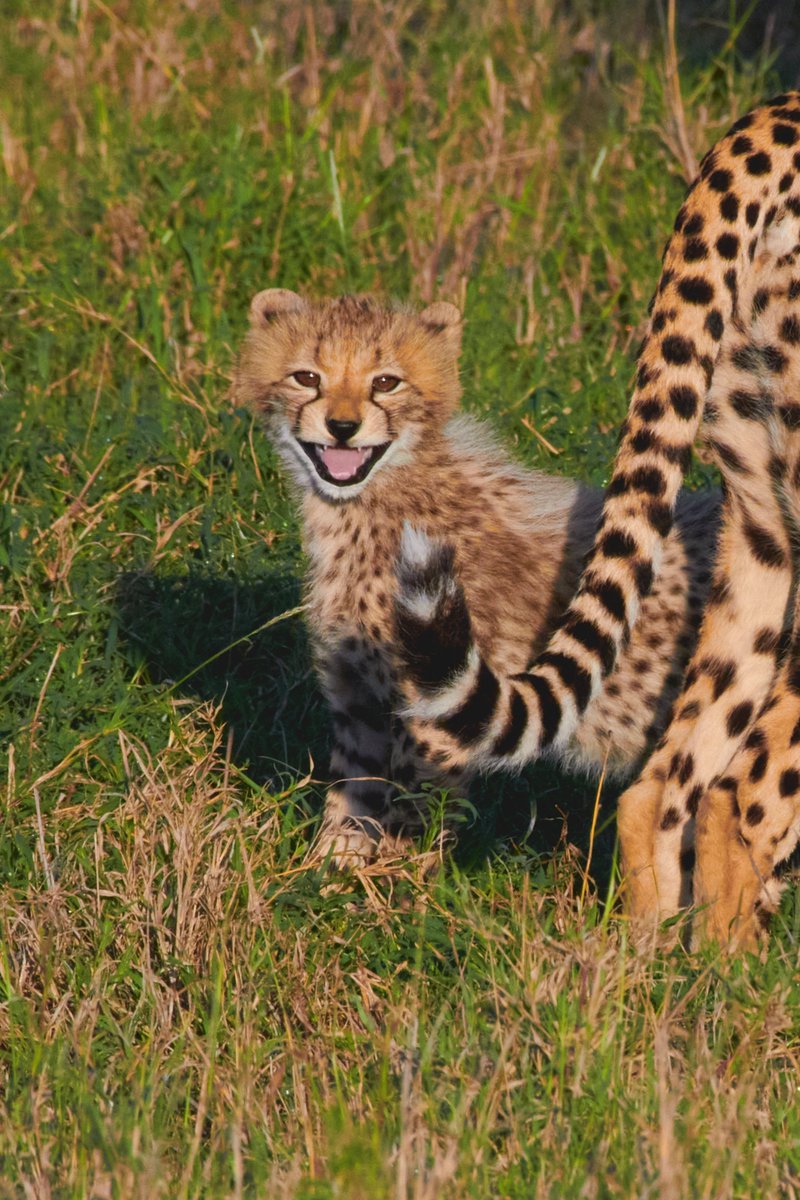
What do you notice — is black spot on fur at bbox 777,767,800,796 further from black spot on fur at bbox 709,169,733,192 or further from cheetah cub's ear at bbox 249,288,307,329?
cheetah cub's ear at bbox 249,288,307,329

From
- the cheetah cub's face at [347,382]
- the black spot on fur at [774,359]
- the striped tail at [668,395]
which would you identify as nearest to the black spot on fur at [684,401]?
the striped tail at [668,395]

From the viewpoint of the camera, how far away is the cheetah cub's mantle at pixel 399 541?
3.58m

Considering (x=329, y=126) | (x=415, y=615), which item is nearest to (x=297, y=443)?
(x=415, y=615)

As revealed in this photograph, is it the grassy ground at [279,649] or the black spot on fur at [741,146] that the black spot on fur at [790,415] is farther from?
the grassy ground at [279,649]

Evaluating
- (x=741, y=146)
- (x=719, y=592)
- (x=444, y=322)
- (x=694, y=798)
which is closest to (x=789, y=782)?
(x=694, y=798)

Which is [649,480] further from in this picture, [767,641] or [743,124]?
[743,124]

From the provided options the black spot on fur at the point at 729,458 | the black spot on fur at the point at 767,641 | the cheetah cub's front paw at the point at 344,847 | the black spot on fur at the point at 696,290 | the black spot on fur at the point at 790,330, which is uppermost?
the black spot on fur at the point at 696,290

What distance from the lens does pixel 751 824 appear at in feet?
Result: 9.99

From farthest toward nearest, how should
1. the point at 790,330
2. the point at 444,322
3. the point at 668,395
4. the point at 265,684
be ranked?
the point at 265,684 < the point at 444,322 < the point at 668,395 < the point at 790,330

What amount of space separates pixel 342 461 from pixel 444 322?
0.46 metres

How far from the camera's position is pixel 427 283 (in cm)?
546

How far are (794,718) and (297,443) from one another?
1224 millimetres

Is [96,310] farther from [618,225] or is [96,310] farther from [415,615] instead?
[415,615]

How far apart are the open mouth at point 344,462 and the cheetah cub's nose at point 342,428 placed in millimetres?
30
